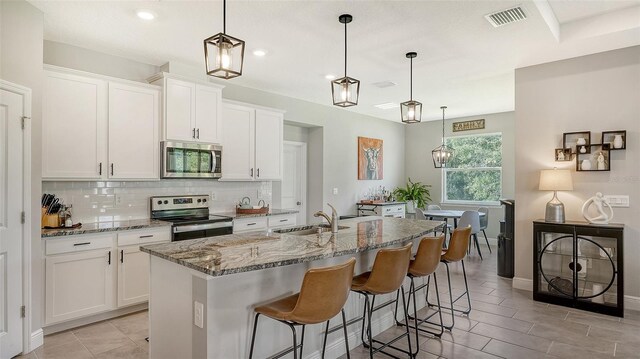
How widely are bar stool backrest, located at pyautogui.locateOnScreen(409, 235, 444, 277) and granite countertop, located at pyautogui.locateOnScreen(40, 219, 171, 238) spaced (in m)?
2.57

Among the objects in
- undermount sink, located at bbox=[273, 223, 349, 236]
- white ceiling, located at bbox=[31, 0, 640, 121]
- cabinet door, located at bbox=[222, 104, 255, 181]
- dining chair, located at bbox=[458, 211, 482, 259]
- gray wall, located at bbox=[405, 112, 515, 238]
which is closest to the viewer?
white ceiling, located at bbox=[31, 0, 640, 121]

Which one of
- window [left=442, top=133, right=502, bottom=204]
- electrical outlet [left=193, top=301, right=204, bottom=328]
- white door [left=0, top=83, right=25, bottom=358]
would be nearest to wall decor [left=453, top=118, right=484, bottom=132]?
window [left=442, top=133, right=502, bottom=204]

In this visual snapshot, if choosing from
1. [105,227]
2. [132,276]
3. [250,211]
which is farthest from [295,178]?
[105,227]

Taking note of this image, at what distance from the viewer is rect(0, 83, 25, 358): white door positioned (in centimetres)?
270

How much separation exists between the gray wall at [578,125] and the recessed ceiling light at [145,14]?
4205 millimetres

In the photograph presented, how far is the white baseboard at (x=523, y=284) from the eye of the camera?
449cm

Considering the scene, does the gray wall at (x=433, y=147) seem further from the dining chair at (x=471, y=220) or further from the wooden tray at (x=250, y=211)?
the wooden tray at (x=250, y=211)

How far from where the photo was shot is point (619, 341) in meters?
3.13

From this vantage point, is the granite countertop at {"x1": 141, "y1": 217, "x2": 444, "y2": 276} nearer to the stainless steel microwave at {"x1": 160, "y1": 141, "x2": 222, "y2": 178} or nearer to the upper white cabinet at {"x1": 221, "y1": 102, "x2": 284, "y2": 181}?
the stainless steel microwave at {"x1": 160, "y1": 141, "x2": 222, "y2": 178}

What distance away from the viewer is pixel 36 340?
2.97 meters

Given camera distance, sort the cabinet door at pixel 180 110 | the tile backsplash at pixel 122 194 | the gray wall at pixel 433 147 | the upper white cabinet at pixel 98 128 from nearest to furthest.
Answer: the upper white cabinet at pixel 98 128, the tile backsplash at pixel 122 194, the cabinet door at pixel 180 110, the gray wall at pixel 433 147

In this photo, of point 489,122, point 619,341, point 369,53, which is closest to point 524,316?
point 619,341

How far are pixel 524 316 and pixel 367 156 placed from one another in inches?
182

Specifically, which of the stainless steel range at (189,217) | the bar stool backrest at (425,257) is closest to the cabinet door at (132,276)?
the stainless steel range at (189,217)
